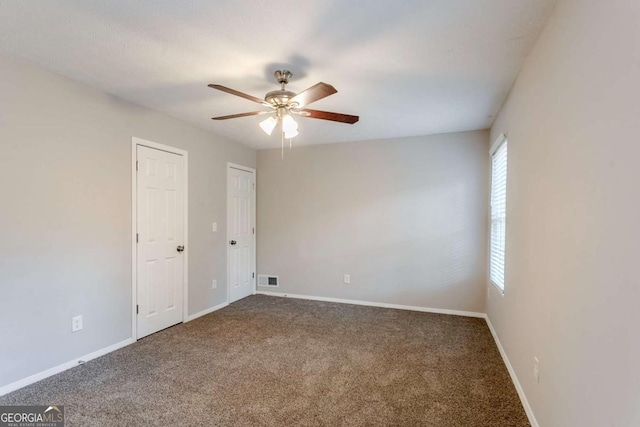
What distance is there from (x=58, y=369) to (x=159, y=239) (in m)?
1.38

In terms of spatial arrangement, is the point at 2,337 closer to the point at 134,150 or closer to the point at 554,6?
the point at 134,150

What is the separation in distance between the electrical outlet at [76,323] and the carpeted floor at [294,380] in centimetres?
32

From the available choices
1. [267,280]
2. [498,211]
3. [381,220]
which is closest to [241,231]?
[267,280]

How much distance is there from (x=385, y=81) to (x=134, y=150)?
2505mm

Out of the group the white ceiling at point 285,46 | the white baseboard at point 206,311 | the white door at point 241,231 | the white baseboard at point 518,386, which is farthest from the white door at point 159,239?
the white baseboard at point 518,386

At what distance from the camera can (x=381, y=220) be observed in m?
4.44

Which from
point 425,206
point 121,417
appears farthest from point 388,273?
point 121,417

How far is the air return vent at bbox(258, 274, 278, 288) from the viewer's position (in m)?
5.05

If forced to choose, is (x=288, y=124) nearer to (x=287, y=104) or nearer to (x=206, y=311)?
(x=287, y=104)

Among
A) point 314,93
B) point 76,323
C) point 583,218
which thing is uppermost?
point 314,93

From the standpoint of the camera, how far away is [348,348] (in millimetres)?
3029

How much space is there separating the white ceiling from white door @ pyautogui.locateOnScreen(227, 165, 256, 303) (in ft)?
5.51

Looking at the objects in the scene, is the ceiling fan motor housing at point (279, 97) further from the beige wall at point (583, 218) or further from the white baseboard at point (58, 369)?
the white baseboard at point (58, 369)

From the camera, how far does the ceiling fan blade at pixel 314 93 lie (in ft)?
6.59
